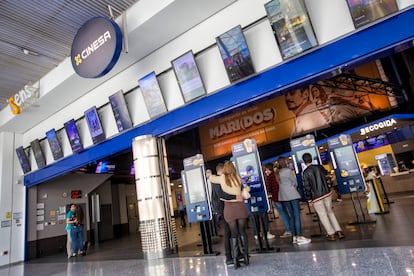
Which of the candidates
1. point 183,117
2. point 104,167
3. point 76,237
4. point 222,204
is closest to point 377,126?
point 183,117

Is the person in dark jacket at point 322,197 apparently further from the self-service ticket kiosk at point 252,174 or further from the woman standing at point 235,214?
the woman standing at point 235,214

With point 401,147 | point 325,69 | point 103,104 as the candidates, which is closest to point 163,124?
point 103,104

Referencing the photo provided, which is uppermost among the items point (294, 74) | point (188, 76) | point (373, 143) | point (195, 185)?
point (188, 76)

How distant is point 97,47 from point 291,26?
3420 millimetres

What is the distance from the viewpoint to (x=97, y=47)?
16.1 feet

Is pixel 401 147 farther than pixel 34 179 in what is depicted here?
Yes

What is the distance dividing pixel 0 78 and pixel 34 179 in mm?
3654

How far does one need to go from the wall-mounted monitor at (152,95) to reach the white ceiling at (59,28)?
73 centimetres

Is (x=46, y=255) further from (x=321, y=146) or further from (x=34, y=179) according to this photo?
(x=321, y=146)

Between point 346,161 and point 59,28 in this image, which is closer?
point 59,28

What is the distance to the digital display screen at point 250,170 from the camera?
185 inches

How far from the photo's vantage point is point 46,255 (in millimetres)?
9320

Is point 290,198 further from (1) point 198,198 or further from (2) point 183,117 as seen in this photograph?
(2) point 183,117

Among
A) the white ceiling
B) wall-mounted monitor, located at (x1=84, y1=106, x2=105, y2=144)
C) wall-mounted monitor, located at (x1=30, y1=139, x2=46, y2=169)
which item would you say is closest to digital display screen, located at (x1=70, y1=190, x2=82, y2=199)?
wall-mounted monitor, located at (x1=30, y1=139, x2=46, y2=169)
